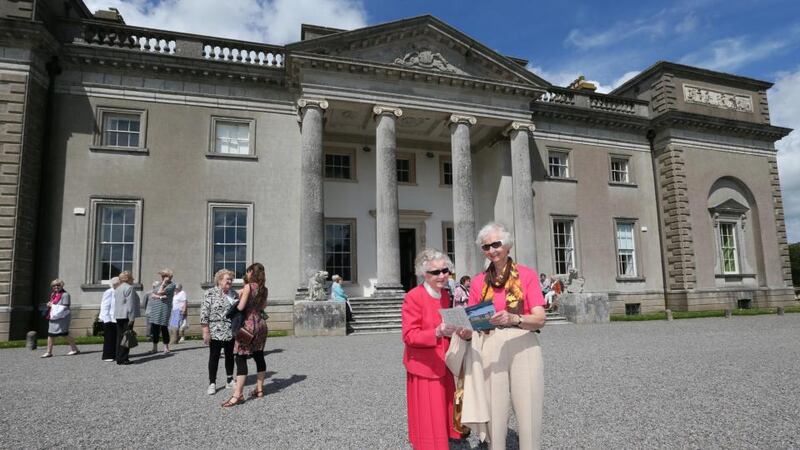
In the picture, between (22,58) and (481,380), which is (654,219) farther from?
(22,58)

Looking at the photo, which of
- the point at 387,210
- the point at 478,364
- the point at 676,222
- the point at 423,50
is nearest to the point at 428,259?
the point at 478,364

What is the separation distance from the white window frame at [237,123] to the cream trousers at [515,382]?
47.8 feet

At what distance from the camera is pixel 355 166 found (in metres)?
19.4

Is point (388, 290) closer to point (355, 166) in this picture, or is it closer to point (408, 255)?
point (408, 255)

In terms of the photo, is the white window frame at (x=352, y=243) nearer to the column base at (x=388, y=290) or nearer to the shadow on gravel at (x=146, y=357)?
the column base at (x=388, y=290)

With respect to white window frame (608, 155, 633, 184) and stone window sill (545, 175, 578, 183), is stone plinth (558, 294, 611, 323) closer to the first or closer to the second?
stone window sill (545, 175, 578, 183)

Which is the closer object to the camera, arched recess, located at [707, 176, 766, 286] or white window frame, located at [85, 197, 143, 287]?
white window frame, located at [85, 197, 143, 287]

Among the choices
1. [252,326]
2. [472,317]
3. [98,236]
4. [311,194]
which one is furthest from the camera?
[311,194]

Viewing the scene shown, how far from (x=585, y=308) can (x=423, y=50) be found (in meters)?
10.7

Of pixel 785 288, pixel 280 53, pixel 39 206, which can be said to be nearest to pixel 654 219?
pixel 785 288

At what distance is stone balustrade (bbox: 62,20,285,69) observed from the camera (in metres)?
15.2

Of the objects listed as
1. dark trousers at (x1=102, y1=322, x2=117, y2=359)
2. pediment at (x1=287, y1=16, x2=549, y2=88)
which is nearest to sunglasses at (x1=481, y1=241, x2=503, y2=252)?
dark trousers at (x1=102, y1=322, x2=117, y2=359)

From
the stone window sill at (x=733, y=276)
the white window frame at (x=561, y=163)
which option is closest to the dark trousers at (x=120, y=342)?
the white window frame at (x=561, y=163)

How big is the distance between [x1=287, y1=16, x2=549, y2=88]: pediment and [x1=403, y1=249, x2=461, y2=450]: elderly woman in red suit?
46.3 feet
